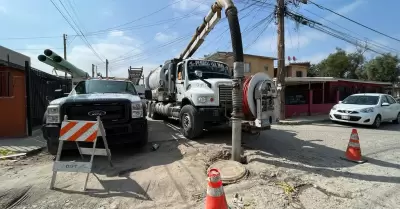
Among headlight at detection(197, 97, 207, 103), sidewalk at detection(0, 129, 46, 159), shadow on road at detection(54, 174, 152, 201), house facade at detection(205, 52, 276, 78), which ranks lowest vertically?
shadow on road at detection(54, 174, 152, 201)

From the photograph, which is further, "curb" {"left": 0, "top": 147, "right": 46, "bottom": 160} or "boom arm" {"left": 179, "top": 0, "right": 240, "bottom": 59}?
"boom arm" {"left": 179, "top": 0, "right": 240, "bottom": 59}

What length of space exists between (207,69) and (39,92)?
272 inches

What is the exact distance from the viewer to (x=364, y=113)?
1230cm

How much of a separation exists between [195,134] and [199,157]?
1.70m

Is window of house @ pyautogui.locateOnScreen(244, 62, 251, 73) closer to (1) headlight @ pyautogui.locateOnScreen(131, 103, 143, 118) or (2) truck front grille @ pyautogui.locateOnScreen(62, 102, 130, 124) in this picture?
(1) headlight @ pyautogui.locateOnScreen(131, 103, 143, 118)

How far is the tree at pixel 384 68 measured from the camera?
41094 millimetres

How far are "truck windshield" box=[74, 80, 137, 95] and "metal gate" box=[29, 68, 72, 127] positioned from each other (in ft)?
10.1

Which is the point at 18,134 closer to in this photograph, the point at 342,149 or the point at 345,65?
the point at 342,149

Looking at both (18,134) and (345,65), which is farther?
(345,65)

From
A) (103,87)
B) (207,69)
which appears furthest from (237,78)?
(103,87)

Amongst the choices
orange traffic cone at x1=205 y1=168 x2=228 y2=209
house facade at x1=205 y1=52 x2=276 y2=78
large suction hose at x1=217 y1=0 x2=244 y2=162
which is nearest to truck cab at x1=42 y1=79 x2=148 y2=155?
large suction hose at x1=217 y1=0 x2=244 y2=162

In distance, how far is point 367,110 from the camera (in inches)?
486

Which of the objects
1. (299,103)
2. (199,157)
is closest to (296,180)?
(199,157)

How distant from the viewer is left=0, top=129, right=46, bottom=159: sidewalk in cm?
687
